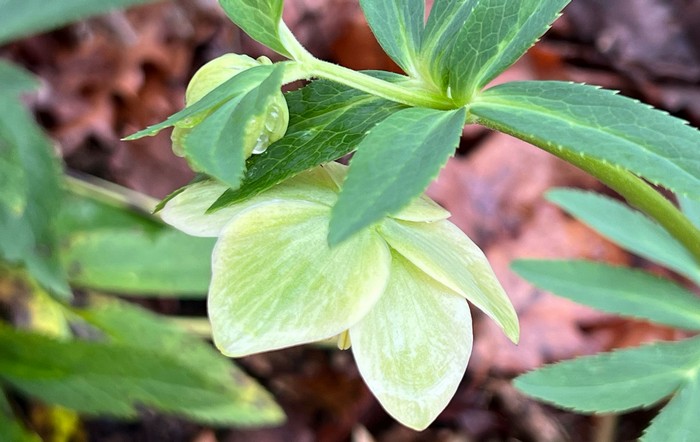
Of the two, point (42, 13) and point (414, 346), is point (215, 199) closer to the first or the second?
point (414, 346)

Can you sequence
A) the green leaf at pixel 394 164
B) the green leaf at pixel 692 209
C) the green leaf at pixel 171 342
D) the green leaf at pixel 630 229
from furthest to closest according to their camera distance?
the green leaf at pixel 171 342 → the green leaf at pixel 630 229 → the green leaf at pixel 692 209 → the green leaf at pixel 394 164

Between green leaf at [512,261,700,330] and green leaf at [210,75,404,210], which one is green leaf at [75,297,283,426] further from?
green leaf at [210,75,404,210]

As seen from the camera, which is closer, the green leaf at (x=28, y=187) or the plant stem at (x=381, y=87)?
the plant stem at (x=381, y=87)

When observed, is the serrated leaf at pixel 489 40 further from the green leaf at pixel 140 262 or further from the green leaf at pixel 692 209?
the green leaf at pixel 140 262

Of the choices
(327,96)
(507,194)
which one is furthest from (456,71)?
(507,194)

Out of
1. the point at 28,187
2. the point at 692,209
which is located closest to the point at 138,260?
the point at 28,187

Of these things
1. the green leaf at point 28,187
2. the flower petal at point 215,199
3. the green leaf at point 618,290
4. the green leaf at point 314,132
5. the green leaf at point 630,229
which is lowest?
the green leaf at point 28,187

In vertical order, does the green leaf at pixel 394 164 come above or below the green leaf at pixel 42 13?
above

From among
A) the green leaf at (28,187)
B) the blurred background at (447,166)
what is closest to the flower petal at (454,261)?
the green leaf at (28,187)
